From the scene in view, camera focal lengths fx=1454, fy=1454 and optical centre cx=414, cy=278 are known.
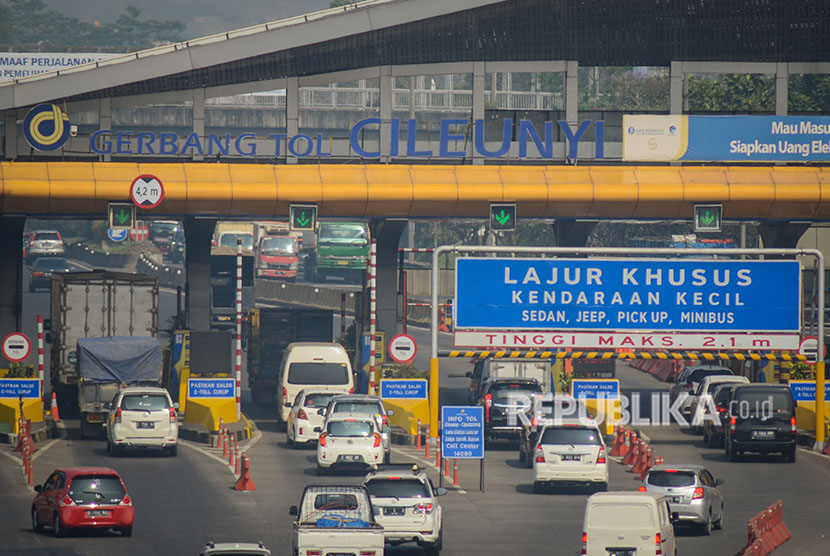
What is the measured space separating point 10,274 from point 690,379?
904 inches

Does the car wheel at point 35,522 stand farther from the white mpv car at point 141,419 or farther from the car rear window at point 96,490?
the white mpv car at point 141,419

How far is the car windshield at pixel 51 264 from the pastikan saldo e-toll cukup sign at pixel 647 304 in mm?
56000

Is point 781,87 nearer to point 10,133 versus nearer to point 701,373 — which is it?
point 701,373

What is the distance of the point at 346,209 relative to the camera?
151 feet

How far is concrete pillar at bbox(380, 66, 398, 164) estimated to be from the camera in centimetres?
4656

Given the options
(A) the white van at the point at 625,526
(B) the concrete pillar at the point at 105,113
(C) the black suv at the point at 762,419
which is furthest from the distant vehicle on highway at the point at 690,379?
(A) the white van at the point at 625,526

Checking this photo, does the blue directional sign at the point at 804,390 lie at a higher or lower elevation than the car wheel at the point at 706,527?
higher

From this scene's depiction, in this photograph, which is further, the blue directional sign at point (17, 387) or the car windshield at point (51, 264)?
the car windshield at point (51, 264)

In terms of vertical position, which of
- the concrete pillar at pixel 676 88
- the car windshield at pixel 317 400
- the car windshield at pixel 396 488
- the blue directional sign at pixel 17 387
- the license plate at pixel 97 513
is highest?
the concrete pillar at pixel 676 88

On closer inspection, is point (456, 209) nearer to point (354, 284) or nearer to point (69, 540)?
point (69, 540)

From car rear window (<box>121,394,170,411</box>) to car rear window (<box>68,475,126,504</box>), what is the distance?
35.0ft

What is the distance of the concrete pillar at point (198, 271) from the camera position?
48406 mm

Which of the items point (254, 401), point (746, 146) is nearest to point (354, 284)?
point (254, 401)

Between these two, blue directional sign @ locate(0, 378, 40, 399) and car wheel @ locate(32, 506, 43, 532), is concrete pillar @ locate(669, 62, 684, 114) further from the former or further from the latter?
car wheel @ locate(32, 506, 43, 532)
